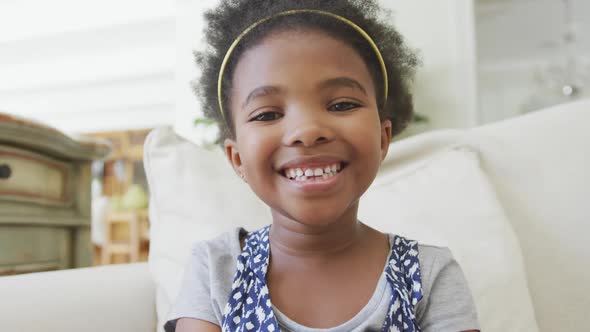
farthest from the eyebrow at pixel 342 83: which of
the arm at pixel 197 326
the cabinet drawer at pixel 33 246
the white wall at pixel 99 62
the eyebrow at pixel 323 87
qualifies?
the white wall at pixel 99 62

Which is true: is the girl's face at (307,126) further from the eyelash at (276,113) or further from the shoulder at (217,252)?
the shoulder at (217,252)

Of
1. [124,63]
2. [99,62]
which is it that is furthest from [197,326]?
[99,62]

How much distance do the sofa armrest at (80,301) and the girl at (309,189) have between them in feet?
0.53

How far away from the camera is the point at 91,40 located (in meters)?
4.70

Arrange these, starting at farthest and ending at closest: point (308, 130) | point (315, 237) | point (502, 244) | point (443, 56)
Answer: point (443, 56), point (502, 244), point (315, 237), point (308, 130)

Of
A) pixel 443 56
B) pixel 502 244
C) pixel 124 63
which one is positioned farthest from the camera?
pixel 124 63

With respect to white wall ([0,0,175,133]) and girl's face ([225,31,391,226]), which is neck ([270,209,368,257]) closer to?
girl's face ([225,31,391,226])

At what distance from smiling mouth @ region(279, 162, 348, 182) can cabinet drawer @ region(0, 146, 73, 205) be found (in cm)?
82

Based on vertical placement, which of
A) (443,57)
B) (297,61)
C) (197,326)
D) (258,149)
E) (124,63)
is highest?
(124,63)

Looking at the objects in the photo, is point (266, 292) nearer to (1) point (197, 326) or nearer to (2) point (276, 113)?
(1) point (197, 326)

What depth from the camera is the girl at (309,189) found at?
0.64 metres

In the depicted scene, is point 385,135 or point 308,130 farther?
point 385,135

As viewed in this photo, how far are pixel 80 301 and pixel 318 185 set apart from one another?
1.46ft

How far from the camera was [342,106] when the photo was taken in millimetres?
668
